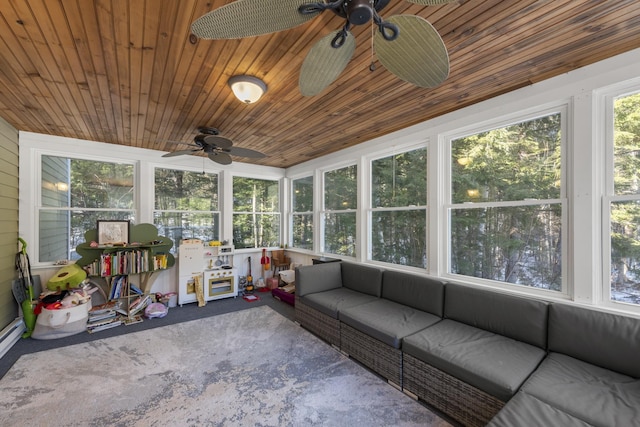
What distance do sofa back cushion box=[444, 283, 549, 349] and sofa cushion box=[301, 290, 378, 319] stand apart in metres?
0.94

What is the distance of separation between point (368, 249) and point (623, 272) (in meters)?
2.55

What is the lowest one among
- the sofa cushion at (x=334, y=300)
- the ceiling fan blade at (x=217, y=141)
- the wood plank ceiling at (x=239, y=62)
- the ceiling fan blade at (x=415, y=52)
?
the sofa cushion at (x=334, y=300)

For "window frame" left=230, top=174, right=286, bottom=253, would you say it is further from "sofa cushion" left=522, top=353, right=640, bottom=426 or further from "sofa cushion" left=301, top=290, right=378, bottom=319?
"sofa cushion" left=522, top=353, right=640, bottom=426

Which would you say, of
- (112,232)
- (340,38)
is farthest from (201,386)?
(112,232)

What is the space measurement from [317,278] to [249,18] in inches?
120

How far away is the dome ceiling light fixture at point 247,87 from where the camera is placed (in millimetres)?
2143

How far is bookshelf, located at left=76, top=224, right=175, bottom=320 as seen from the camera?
12.3 feet

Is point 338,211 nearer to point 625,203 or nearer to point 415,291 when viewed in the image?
point 415,291

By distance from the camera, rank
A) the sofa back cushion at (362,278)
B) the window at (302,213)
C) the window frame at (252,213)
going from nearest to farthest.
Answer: the sofa back cushion at (362,278), the window frame at (252,213), the window at (302,213)

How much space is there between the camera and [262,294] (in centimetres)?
507

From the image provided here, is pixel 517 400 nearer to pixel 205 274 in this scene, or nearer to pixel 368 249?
pixel 368 249

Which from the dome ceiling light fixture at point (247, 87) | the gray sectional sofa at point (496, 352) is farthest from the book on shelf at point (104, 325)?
the dome ceiling light fixture at point (247, 87)

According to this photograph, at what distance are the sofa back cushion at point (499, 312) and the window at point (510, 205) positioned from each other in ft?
1.28

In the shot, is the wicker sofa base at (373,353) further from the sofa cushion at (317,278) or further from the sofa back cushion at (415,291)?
the sofa cushion at (317,278)
